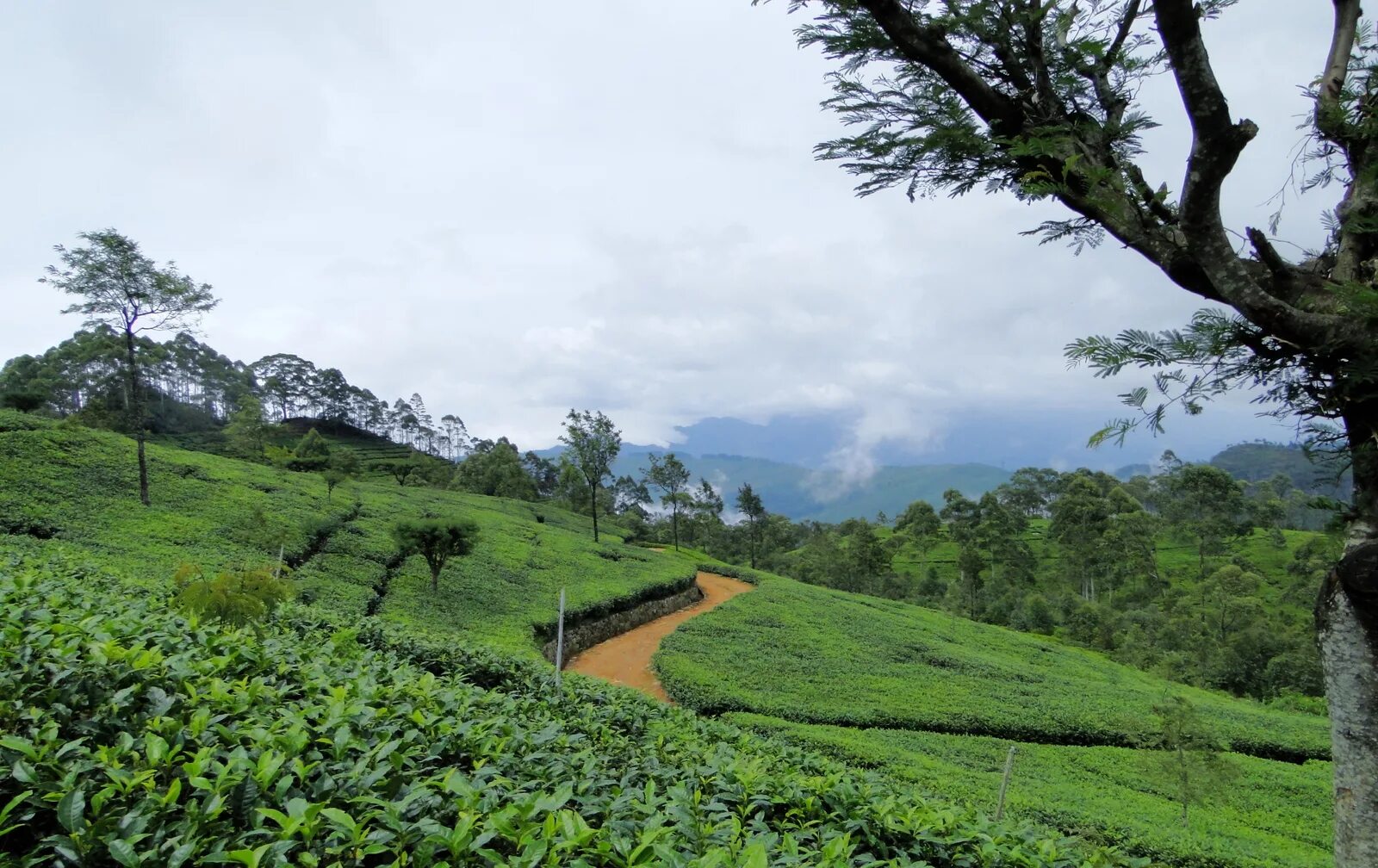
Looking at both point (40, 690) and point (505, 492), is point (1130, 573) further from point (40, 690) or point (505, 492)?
point (40, 690)

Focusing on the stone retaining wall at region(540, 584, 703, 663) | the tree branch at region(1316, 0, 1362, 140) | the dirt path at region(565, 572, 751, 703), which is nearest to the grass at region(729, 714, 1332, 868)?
the dirt path at region(565, 572, 751, 703)

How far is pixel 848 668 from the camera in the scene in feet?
52.2

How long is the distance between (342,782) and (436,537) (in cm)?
1462

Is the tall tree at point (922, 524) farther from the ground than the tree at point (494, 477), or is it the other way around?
the tree at point (494, 477)

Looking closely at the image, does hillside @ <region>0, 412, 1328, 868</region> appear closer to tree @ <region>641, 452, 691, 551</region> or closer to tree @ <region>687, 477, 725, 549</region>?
tree @ <region>641, 452, 691, 551</region>

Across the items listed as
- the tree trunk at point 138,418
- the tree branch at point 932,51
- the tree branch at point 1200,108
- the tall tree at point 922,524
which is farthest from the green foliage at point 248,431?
the tree branch at point 1200,108

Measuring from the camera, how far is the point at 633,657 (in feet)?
A: 54.0

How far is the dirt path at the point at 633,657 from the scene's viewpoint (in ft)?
46.3

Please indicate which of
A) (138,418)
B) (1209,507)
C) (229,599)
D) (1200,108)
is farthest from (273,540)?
(1209,507)

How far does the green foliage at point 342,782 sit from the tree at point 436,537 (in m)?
11.9

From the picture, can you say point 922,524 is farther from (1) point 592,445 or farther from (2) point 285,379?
(2) point 285,379

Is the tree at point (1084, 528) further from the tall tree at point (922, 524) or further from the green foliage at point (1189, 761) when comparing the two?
the green foliage at point (1189, 761)

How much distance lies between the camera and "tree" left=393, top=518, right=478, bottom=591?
50.8ft

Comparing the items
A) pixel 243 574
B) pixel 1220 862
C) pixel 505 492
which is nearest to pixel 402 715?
pixel 243 574
